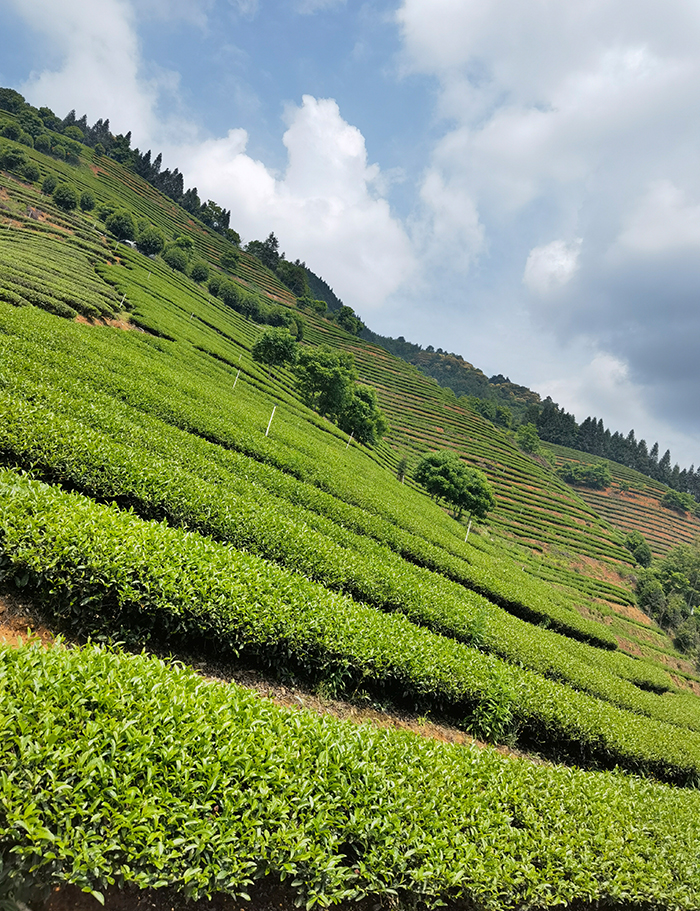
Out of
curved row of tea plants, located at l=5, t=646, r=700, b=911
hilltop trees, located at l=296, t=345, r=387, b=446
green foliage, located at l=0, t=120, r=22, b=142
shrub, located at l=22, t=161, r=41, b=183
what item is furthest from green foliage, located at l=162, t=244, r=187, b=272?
curved row of tea plants, located at l=5, t=646, r=700, b=911

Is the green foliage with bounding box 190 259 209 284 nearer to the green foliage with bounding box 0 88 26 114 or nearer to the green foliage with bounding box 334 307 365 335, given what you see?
the green foliage with bounding box 334 307 365 335

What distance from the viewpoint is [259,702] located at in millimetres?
5477

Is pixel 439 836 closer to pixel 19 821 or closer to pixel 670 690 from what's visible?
pixel 19 821

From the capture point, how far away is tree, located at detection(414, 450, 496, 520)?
48.6 meters

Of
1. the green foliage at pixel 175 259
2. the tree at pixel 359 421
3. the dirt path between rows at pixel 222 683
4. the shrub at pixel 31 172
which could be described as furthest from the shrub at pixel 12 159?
the dirt path between rows at pixel 222 683

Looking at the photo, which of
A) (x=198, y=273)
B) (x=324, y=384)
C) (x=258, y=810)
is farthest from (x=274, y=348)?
(x=198, y=273)

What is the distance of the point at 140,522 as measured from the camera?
821 cm

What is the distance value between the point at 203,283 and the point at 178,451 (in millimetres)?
92360

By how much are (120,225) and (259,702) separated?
94.8 m

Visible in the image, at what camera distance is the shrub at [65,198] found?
72250 millimetres

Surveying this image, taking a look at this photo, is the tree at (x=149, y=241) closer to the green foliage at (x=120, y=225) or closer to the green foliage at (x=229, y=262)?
the green foliage at (x=120, y=225)

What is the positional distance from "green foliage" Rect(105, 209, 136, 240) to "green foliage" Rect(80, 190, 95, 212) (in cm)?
781

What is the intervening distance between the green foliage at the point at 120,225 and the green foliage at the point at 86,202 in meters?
7.81

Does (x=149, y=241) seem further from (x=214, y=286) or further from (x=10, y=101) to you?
(x=10, y=101)
